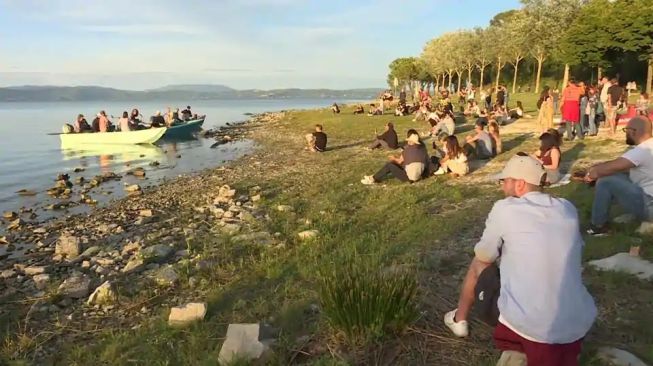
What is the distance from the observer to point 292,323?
196 inches

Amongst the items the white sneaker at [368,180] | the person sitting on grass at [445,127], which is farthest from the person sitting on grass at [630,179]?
the person sitting on grass at [445,127]

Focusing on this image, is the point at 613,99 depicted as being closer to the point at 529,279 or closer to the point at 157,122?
the point at 529,279

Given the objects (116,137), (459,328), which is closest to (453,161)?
(459,328)

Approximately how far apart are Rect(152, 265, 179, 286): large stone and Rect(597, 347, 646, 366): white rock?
17.4 ft

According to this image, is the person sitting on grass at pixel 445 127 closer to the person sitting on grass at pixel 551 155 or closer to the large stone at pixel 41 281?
the person sitting on grass at pixel 551 155

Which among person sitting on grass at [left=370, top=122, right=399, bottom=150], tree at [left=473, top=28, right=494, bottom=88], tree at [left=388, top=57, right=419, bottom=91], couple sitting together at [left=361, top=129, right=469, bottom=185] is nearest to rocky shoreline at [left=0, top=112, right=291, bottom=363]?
couple sitting together at [left=361, top=129, right=469, bottom=185]

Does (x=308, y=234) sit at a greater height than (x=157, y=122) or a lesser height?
lesser

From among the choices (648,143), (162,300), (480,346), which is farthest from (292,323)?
(648,143)

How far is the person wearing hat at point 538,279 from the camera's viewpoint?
3238mm

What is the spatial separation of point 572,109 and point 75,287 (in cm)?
1456

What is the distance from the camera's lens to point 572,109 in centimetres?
1559

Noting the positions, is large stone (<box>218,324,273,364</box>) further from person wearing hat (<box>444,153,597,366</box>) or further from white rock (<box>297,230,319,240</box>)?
white rock (<box>297,230,319,240</box>)

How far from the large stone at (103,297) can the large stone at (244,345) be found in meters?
3.05

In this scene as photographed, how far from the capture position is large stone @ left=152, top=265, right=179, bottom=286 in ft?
23.0
